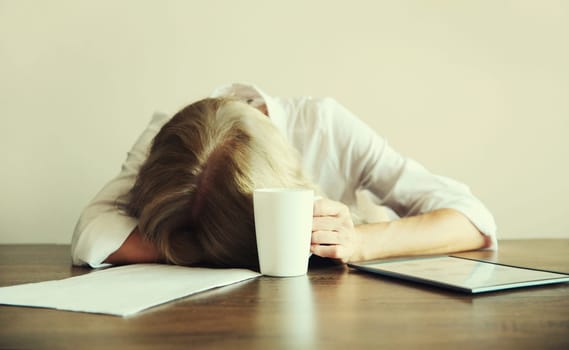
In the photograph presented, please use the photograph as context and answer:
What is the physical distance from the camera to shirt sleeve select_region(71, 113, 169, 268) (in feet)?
2.99

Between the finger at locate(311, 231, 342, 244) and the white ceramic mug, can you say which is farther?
the finger at locate(311, 231, 342, 244)

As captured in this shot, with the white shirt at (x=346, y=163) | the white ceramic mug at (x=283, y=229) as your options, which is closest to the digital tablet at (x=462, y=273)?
the white ceramic mug at (x=283, y=229)

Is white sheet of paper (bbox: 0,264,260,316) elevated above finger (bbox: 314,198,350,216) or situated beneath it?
situated beneath

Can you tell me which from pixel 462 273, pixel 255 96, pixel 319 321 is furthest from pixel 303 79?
pixel 319 321

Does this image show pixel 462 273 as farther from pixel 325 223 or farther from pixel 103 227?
pixel 103 227

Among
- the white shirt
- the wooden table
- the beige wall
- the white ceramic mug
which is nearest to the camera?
the wooden table

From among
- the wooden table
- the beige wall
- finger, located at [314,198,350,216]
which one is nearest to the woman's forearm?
finger, located at [314,198,350,216]

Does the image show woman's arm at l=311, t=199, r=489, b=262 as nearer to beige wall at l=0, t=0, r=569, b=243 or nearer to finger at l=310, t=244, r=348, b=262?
finger at l=310, t=244, r=348, b=262

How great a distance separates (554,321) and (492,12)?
1.31 meters

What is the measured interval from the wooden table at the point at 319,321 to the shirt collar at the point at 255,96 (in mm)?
539

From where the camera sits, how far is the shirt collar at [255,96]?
1210mm

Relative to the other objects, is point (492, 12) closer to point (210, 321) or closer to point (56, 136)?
point (56, 136)

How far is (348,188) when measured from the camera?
138cm

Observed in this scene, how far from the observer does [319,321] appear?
1.76ft
